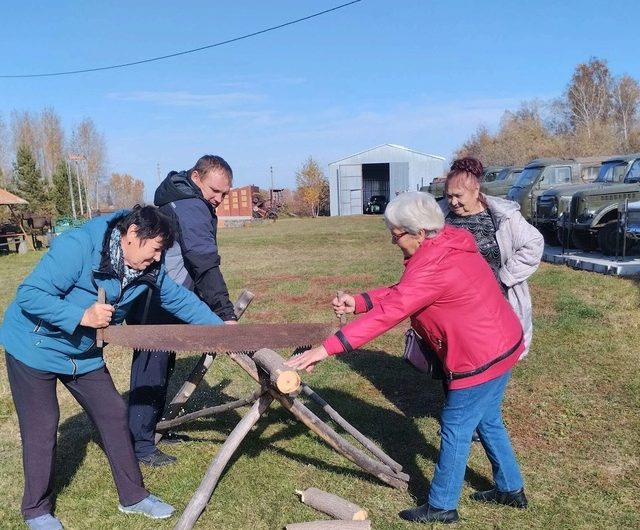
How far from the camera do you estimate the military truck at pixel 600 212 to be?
13.2 m

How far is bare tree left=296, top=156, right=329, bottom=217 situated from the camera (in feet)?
185

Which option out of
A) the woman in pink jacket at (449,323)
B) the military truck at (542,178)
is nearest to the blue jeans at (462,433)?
the woman in pink jacket at (449,323)

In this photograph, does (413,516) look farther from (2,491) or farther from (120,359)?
(120,359)

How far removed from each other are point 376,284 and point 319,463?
7.87 metres

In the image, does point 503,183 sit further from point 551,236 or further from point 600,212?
point 600,212

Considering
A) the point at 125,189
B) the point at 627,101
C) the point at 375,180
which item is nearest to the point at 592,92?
the point at 627,101

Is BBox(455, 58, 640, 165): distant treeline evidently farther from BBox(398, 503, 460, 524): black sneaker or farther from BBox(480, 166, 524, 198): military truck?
BBox(398, 503, 460, 524): black sneaker

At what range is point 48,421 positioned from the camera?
3.58 meters

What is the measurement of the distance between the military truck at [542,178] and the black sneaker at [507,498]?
1511cm

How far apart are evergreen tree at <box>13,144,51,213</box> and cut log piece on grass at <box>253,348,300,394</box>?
148 feet

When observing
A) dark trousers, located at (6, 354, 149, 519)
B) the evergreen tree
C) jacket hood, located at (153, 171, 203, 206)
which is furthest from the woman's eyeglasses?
the evergreen tree

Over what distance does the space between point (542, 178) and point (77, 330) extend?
58.9 ft

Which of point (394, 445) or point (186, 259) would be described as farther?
point (394, 445)

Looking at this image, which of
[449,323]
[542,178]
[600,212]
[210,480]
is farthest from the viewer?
[542,178]
